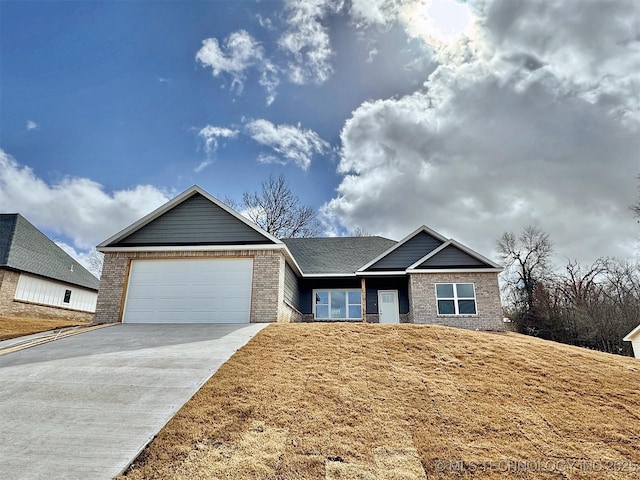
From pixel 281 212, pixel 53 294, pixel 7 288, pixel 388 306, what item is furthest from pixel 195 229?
pixel 281 212

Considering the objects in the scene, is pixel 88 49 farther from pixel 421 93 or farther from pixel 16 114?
pixel 421 93

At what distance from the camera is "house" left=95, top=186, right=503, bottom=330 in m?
13.3

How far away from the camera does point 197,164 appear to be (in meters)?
18.0

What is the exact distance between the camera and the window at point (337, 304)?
59.7 ft

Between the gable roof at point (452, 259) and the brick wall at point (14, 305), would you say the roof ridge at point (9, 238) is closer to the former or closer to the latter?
the brick wall at point (14, 305)

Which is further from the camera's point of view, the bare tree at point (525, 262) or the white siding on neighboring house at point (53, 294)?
the bare tree at point (525, 262)

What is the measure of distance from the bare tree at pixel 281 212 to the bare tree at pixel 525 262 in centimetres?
1834

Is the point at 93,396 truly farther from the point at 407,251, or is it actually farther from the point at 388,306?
the point at 407,251

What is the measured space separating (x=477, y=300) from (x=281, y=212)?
19824 millimetres

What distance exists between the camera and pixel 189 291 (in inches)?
529

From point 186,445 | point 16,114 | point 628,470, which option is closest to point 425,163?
point 628,470

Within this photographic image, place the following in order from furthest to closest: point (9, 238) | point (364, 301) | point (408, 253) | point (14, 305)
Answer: point (9, 238), point (14, 305), point (408, 253), point (364, 301)

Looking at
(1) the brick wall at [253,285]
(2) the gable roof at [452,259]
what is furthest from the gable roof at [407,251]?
(1) the brick wall at [253,285]

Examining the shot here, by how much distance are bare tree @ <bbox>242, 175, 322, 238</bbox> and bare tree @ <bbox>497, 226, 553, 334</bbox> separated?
60.2 feet
